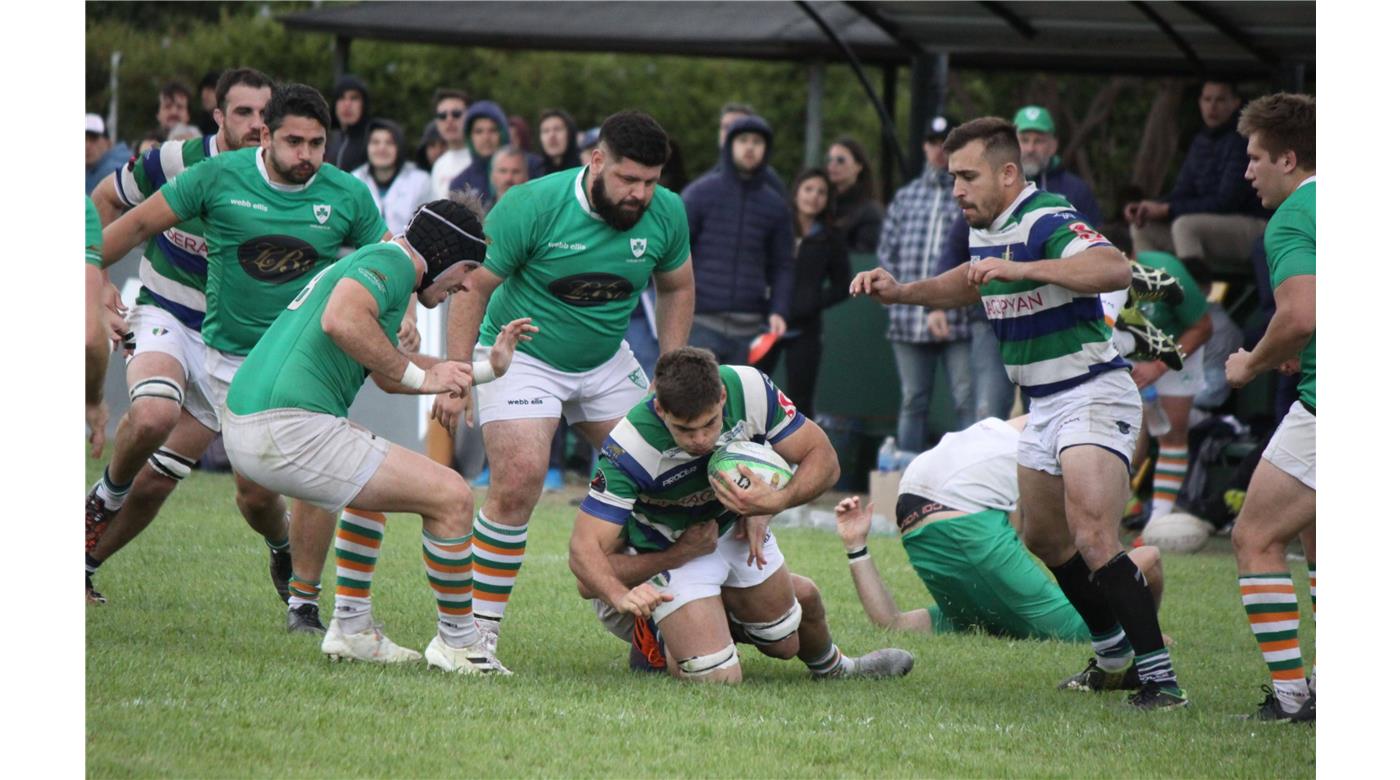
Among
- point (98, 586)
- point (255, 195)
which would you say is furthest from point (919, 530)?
point (98, 586)

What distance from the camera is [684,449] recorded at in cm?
648

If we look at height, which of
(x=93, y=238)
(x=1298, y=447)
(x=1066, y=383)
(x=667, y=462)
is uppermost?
(x=93, y=238)

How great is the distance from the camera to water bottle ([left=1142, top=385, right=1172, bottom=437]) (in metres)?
11.7

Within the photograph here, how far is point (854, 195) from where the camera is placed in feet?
45.2

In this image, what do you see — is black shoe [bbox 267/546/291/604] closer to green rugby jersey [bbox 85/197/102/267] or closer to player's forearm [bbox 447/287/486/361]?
player's forearm [bbox 447/287/486/361]

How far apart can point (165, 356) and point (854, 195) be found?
23.2 feet

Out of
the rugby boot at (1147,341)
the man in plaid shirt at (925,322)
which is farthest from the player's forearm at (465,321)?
the man in plaid shirt at (925,322)

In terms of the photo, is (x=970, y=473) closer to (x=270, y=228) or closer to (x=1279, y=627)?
(x=1279, y=627)

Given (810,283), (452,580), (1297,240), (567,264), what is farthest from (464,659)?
(810,283)

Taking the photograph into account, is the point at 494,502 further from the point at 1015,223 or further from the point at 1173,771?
the point at 1173,771

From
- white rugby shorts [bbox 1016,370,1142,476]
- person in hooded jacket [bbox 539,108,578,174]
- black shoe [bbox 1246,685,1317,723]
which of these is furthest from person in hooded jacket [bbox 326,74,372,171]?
black shoe [bbox 1246,685,1317,723]

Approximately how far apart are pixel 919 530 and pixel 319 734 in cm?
333

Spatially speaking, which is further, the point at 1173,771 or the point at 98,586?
the point at 98,586

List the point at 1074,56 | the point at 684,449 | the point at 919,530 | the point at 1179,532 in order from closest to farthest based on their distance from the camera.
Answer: the point at 684,449
the point at 919,530
the point at 1179,532
the point at 1074,56
